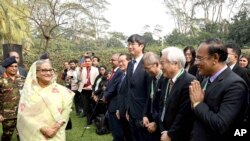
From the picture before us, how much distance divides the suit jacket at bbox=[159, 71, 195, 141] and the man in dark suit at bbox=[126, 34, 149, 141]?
54.5 inches

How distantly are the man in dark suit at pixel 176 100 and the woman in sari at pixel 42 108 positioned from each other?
4.84ft

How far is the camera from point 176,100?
3.45 meters

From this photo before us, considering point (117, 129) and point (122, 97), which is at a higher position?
point (122, 97)

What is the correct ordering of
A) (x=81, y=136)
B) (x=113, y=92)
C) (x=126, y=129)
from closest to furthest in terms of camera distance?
(x=126, y=129)
(x=113, y=92)
(x=81, y=136)

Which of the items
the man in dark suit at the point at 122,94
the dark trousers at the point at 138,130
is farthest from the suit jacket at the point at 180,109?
the man in dark suit at the point at 122,94

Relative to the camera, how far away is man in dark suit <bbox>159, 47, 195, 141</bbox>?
3.43 m

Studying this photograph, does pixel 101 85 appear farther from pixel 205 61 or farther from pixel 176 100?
pixel 205 61

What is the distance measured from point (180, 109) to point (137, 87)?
160 centimetres

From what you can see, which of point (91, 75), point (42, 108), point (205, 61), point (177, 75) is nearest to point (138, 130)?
point (42, 108)

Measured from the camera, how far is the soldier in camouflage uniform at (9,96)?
19.3 feet

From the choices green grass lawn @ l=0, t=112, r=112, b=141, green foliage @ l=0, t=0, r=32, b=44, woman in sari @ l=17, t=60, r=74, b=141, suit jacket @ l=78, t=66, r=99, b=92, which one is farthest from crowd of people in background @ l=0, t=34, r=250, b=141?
green foliage @ l=0, t=0, r=32, b=44

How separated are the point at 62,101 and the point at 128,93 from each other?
113 centimetres

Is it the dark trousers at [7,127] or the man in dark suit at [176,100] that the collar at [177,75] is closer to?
the man in dark suit at [176,100]

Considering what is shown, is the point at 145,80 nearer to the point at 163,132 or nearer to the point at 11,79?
the point at 163,132
